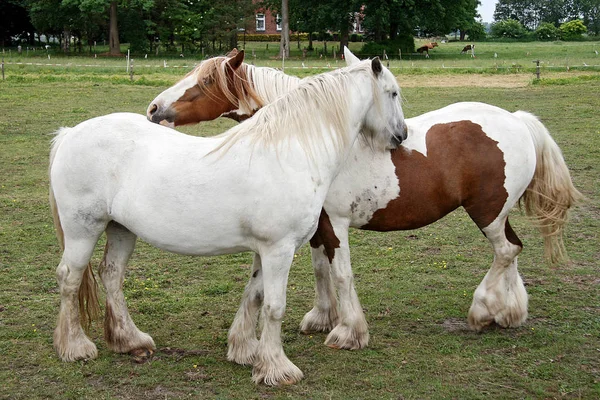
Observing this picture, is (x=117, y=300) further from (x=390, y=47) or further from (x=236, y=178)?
(x=390, y=47)

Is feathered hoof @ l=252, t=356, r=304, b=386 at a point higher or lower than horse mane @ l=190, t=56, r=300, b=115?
lower

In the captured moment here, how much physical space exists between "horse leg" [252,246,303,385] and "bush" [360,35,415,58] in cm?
3626

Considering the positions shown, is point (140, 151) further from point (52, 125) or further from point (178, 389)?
point (52, 125)

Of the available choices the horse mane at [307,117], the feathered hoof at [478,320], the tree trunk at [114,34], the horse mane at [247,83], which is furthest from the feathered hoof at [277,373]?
the tree trunk at [114,34]

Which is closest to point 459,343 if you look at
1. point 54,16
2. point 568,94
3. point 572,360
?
point 572,360

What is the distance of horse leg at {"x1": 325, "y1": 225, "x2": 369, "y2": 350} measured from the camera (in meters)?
4.91

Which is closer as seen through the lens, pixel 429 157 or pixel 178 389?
pixel 178 389

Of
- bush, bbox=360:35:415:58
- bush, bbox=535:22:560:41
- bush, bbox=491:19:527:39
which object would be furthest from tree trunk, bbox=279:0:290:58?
bush, bbox=491:19:527:39

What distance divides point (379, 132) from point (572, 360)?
2097 millimetres

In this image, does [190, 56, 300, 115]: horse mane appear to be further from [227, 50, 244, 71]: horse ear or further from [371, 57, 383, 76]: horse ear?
[371, 57, 383, 76]: horse ear

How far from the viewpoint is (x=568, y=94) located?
19.3m

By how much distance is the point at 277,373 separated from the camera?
443 centimetres

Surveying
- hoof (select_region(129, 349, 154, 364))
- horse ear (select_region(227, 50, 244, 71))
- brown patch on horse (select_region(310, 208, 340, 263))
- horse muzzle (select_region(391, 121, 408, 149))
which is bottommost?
hoof (select_region(129, 349, 154, 364))

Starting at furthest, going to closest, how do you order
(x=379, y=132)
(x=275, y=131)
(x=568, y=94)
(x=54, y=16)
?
(x=54, y=16)
(x=568, y=94)
(x=379, y=132)
(x=275, y=131)
